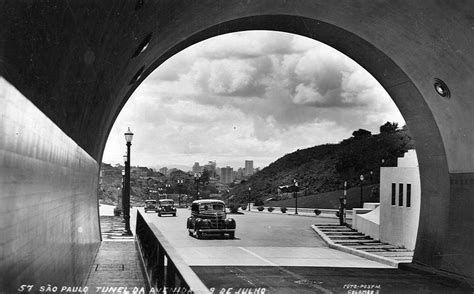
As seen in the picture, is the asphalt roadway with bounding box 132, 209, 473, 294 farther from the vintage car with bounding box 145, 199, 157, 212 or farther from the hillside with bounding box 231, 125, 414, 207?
the hillside with bounding box 231, 125, 414, 207

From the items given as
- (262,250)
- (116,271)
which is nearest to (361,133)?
(262,250)

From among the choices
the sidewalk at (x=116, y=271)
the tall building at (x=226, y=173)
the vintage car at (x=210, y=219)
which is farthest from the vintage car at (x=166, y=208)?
the tall building at (x=226, y=173)

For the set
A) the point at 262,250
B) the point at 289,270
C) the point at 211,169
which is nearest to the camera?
the point at 289,270

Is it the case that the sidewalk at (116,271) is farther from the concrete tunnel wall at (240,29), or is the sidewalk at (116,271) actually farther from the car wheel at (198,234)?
the car wheel at (198,234)

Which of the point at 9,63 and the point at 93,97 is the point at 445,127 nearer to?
the point at 93,97

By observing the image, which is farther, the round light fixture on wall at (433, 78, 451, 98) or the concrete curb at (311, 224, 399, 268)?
the concrete curb at (311, 224, 399, 268)

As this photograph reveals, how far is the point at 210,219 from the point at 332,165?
9097cm

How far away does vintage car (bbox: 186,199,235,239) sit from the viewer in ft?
79.5

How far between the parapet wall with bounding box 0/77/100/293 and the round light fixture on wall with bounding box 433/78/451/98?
343 inches

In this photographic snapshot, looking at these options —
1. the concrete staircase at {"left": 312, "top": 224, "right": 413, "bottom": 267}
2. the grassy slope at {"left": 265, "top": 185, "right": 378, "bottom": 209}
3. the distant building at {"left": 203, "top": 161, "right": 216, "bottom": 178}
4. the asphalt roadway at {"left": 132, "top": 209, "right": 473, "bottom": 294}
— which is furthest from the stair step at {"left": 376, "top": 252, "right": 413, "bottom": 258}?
the distant building at {"left": 203, "top": 161, "right": 216, "bottom": 178}

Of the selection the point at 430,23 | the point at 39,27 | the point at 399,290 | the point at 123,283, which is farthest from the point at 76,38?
the point at 399,290

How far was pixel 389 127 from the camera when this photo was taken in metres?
123

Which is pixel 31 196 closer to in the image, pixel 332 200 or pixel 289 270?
pixel 289 270

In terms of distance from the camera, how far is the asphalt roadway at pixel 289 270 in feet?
41.0
